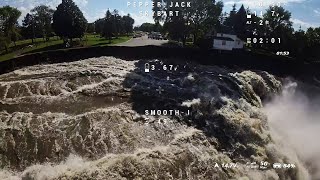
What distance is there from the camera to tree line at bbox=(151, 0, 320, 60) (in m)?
36.1

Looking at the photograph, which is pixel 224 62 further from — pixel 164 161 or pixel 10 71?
pixel 164 161

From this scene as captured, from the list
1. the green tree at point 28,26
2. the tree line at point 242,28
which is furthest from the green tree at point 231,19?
the green tree at point 28,26

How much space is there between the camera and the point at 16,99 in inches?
642

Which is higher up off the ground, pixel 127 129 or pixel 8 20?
pixel 8 20

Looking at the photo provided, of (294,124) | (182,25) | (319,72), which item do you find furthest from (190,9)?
(294,124)

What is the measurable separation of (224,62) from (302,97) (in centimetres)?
711

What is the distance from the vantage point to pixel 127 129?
13.7 meters

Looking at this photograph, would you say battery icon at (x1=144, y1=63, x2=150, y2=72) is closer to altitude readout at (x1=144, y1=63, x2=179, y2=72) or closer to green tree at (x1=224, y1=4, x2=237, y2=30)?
altitude readout at (x1=144, y1=63, x2=179, y2=72)

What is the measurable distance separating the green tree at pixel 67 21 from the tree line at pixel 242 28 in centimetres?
794

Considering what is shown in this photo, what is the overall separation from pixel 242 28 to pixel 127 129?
34431mm

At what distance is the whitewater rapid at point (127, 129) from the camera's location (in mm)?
11336

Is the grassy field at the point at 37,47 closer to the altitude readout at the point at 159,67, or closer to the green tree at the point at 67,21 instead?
the green tree at the point at 67,21

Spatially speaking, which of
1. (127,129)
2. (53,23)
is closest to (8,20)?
(53,23)

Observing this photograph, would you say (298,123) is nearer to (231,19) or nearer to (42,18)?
(231,19)
